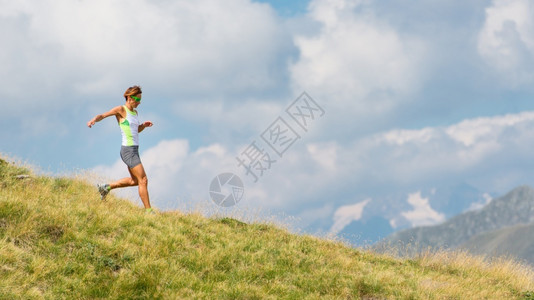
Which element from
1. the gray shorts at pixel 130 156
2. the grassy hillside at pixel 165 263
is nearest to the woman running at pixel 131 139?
the gray shorts at pixel 130 156

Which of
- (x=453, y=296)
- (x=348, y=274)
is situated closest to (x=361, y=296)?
(x=348, y=274)

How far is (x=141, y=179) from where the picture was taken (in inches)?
494

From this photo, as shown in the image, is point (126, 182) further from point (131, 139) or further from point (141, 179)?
point (131, 139)

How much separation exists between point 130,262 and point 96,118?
4037mm

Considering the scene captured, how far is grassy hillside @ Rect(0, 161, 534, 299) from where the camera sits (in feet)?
28.8

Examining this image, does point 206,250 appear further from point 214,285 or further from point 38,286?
point 38,286

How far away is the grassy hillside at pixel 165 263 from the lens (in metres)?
8.77

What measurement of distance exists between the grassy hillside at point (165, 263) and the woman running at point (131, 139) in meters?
0.64

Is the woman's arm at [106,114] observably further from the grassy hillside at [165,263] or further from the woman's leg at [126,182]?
the grassy hillside at [165,263]

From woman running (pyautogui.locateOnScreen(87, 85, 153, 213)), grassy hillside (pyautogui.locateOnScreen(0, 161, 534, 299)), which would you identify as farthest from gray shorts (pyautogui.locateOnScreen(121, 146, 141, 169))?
grassy hillside (pyautogui.locateOnScreen(0, 161, 534, 299))

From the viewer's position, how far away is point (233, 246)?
11.2 m

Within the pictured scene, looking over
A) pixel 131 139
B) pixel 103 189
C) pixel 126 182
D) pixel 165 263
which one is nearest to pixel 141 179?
pixel 126 182

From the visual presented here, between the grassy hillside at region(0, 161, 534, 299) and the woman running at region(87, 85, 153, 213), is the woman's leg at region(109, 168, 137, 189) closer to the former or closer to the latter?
the woman running at region(87, 85, 153, 213)

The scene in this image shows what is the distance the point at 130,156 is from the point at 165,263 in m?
3.78
